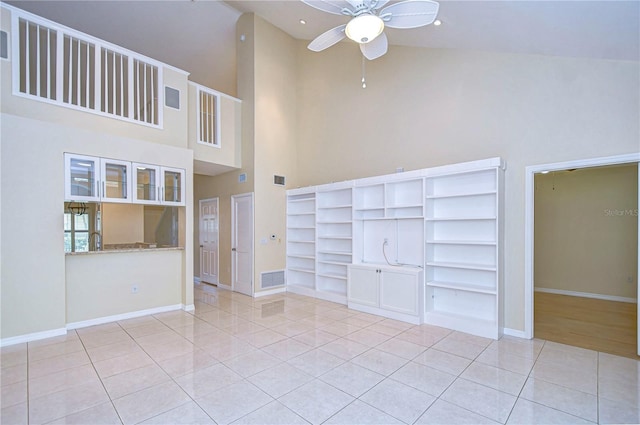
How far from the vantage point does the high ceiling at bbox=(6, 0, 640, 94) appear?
289 centimetres

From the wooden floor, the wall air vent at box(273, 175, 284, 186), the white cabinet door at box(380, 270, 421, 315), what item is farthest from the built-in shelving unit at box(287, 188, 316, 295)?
the wooden floor

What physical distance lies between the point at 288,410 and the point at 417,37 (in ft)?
16.5

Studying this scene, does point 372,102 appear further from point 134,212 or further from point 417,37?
point 134,212

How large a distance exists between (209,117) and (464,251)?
16.9 ft

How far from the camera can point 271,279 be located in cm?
650

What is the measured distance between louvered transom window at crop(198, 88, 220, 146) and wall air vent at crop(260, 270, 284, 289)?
9.28ft

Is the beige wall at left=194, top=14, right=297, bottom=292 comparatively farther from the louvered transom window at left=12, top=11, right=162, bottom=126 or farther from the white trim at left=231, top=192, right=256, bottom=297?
the louvered transom window at left=12, top=11, right=162, bottom=126

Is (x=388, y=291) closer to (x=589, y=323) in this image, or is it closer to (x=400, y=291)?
(x=400, y=291)

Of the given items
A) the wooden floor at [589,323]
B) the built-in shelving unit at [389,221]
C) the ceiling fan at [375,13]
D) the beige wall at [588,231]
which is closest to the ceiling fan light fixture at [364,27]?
the ceiling fan at [375,13]

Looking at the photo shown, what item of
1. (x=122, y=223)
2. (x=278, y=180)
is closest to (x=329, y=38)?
(x=278, y=180)

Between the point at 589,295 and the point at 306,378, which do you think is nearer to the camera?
the point at 306,378

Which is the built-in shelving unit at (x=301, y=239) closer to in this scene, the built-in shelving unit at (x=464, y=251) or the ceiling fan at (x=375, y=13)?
the built-in shelving unit at (x=464, y=251)

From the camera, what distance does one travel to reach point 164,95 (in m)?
→ 5.11

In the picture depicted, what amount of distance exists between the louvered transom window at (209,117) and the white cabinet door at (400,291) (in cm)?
411
